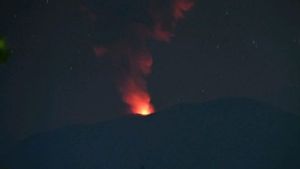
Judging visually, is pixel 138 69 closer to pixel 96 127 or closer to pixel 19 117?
pixel 96 127

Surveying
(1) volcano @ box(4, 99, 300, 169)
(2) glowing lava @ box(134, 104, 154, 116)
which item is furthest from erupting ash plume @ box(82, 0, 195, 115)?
(1) volcano @ box(4, 99, 300, 169)

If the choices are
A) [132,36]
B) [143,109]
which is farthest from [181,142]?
[132,36]

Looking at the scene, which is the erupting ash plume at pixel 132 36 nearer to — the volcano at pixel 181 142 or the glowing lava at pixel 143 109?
the glowing lava at pixel 143 109

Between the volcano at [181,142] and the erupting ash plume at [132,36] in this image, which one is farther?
the erupting ash plume at [132,36]

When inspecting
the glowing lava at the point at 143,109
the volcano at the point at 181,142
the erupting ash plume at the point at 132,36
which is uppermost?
the erupting ash plume at the point at 132,36

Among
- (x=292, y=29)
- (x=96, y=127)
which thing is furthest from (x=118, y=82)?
(x=292, y=29)

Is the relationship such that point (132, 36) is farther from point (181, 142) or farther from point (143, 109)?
point (181, 142)

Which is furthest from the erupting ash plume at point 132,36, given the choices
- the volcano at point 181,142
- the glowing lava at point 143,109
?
the volcano at point 181,142
